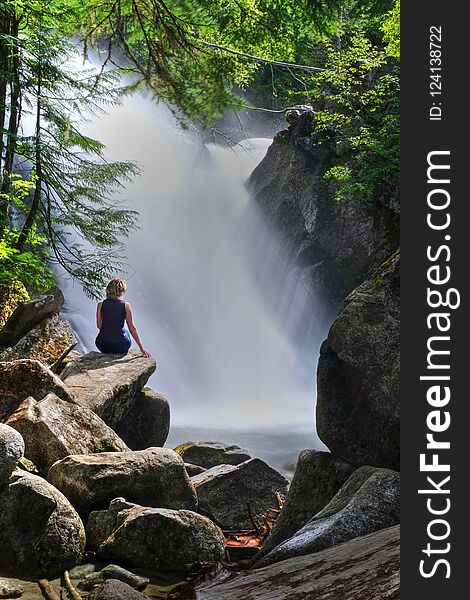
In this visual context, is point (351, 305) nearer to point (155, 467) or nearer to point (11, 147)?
point (155, 467)

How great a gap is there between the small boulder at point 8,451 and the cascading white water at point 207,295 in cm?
1036

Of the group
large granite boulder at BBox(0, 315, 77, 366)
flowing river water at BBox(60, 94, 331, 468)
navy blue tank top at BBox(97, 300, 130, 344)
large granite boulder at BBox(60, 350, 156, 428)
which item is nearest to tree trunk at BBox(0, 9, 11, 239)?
large granite boulder at BBox(0, 315, 77, 366)

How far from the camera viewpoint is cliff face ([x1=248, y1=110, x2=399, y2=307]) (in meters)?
19.5

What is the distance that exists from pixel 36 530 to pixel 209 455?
4.76 metres

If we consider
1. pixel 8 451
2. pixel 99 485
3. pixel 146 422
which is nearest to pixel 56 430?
pixel 99 485

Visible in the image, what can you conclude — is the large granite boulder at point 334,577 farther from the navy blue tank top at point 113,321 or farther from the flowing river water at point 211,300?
the flowing river water at point 211,300

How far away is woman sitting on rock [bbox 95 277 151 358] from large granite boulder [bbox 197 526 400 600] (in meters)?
5.29

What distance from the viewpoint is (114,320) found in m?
8.91

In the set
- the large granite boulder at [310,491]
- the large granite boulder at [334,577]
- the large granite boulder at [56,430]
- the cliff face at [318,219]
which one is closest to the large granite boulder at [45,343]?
the large granite boulder at [56,430]

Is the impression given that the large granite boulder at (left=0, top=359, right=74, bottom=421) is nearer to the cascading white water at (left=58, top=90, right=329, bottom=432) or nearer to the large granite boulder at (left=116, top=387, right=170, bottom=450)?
the large granite boulder at (left=116, top=387, right=170, bottom=450)

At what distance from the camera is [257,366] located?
2161cm

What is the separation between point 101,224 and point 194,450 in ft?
18.9

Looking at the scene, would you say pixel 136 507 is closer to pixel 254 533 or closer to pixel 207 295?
pixel 254 533

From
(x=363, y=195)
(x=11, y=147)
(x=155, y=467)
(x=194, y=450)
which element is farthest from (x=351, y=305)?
(x=363, y=195)
